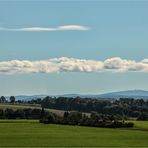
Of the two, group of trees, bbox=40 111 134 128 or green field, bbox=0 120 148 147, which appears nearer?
green field, bbox=0 120 148 147

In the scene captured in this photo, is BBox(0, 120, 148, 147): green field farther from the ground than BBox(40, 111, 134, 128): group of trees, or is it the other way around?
BBox(40, 111, 134, 128): group of trees

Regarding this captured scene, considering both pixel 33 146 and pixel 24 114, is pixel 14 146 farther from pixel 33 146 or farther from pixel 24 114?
pixel 24 114

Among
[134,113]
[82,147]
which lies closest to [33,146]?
[82,147]

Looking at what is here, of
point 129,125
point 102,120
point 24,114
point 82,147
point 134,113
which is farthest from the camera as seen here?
point 134,113

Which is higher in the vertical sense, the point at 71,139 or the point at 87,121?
the point at 87,121

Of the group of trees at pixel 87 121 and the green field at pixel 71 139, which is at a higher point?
the group of trees at pixel 87 121

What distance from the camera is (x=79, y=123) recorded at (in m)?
123

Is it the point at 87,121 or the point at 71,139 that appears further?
the point at 87,121

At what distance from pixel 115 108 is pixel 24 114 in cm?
3906

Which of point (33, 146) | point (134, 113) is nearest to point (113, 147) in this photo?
point (33, 146)

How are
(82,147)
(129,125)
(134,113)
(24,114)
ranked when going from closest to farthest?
(82,147), (129,125), (24,114), (134,113)

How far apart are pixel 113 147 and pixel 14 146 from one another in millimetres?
12636

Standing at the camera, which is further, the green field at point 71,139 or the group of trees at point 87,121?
the group of trees at point 87,121

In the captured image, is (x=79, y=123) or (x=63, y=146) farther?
(x=79, y=123)
